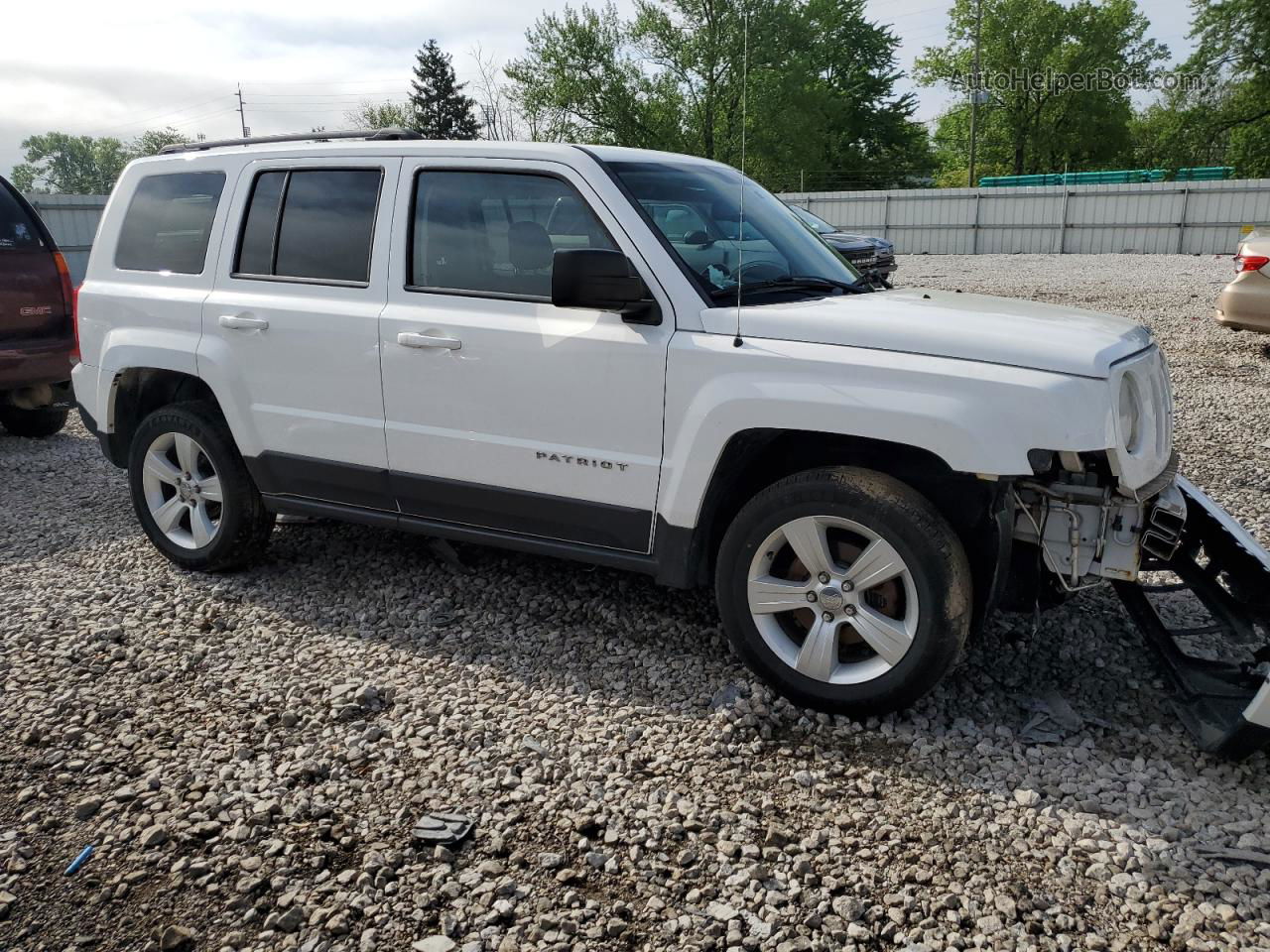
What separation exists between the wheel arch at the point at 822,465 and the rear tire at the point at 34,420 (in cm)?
705

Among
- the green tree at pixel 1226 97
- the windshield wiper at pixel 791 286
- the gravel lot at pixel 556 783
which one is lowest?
the gravel lot at pixel 556 783

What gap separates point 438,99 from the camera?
6525 cm

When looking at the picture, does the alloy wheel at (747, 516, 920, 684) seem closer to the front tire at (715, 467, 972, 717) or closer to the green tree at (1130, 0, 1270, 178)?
the front tire at (715, 467, 972, 717)

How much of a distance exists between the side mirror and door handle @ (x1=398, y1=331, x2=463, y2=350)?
61cm

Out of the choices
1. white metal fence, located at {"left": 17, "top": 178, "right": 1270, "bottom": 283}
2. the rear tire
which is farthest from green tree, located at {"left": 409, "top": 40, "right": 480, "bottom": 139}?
the rear tire

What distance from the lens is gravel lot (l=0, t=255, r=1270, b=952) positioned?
2.67 m

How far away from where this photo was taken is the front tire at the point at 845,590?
3.34m

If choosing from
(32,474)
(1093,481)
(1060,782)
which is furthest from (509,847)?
(32,474)

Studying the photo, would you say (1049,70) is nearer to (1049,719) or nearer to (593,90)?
(593,90)

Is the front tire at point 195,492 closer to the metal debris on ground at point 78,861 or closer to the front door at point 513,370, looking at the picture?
the front door at point 513,370

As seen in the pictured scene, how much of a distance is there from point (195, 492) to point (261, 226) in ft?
4.49

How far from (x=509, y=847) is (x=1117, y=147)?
2548 inches

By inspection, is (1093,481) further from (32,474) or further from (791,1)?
(791,1)

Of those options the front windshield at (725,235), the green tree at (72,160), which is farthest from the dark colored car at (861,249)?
the green tree at (72,160)
